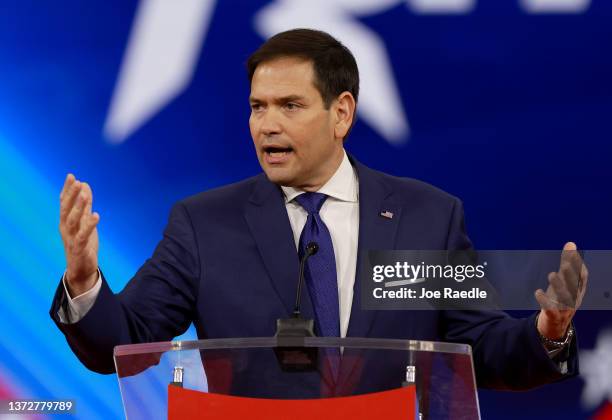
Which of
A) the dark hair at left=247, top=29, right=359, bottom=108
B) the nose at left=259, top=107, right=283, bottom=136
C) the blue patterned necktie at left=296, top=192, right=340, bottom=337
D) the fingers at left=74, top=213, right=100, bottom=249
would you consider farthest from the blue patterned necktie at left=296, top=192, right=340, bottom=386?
the fingers at left=74, top=213, right=100, bottom=249

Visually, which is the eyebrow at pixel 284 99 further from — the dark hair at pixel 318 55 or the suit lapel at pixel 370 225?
the suit lapel at pixel 370 225

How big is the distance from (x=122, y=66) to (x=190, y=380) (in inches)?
69.3

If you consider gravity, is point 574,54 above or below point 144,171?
above

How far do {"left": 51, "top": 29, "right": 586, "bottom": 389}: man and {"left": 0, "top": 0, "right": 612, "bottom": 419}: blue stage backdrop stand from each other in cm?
53

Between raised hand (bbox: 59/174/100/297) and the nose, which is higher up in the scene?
the nose

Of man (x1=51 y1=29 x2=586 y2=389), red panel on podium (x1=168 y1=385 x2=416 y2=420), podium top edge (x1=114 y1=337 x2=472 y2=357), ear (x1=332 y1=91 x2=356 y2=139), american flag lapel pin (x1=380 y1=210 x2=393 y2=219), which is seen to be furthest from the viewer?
ear (x1=332 y1=91 x2=356 y2=139)

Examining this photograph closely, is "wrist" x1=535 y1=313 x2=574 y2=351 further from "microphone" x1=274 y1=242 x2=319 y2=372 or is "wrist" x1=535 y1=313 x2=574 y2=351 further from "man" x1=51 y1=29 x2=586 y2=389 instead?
"microphone" x1=274 y1=242 x2=319 y2=372

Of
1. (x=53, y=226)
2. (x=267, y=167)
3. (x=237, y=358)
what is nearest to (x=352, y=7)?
A: (x=267, y=167)

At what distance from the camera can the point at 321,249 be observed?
7.83 feet

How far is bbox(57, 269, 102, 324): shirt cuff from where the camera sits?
6.51 feet

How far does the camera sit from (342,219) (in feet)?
8.23

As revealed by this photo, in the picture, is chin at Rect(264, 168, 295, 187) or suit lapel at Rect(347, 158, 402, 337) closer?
suit lapel at Rect(347, 158, 402, 337)

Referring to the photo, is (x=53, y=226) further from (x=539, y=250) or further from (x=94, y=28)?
(x=539, y=250)

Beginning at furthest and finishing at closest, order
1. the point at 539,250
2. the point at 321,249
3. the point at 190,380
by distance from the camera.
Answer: the point at 539,250 → the point at 321,249 → the point at 190,380
